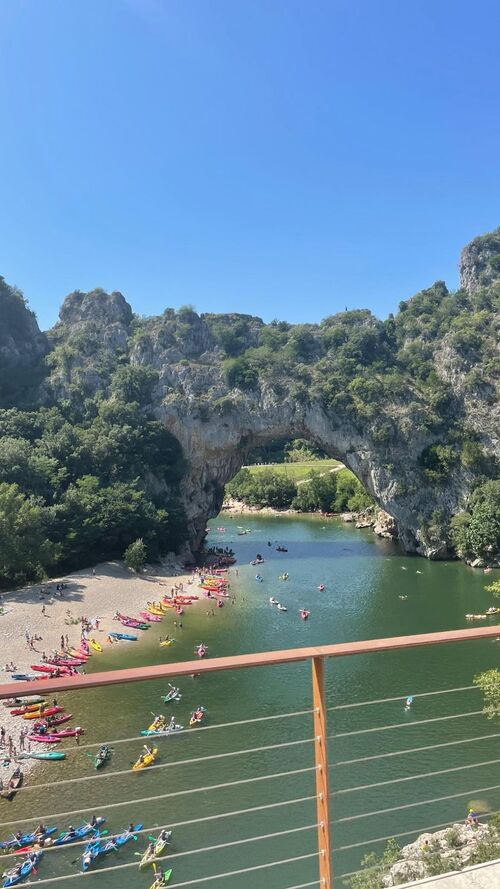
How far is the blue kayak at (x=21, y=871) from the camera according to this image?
973 cm

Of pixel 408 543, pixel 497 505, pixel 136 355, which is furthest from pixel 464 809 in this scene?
pixel 136 355

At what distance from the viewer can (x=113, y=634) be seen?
23875 mm

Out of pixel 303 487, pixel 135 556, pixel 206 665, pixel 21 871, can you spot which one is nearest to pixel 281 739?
pixel 21 871

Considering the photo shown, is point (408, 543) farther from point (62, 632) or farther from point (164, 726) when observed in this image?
point (164, 726)

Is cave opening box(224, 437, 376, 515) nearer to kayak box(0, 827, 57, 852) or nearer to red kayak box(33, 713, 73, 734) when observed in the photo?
red kayak box(33, 713, 73, 734)

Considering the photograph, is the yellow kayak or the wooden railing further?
the yellow kayak

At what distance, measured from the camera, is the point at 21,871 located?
33.0ft

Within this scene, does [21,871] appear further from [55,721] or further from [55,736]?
[55,721]

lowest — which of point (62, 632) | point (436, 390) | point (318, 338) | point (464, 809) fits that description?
point (62, 632)

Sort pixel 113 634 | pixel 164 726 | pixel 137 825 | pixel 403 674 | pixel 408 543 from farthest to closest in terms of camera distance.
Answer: pixel 408 543 → pixel 113 634 → pixel 403 674 → pixel 164 726 → pixel 137 825

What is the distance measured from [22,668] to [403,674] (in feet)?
43.6

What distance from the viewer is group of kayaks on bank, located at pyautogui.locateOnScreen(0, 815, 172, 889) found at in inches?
392

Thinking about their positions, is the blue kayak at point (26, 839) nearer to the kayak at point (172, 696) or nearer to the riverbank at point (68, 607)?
the riverbank at point (68, 607)

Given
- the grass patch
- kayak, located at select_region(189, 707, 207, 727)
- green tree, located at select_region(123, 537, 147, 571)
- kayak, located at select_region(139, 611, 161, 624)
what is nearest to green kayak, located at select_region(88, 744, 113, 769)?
kayak, located at select_region(189, 707, 207, 727)
